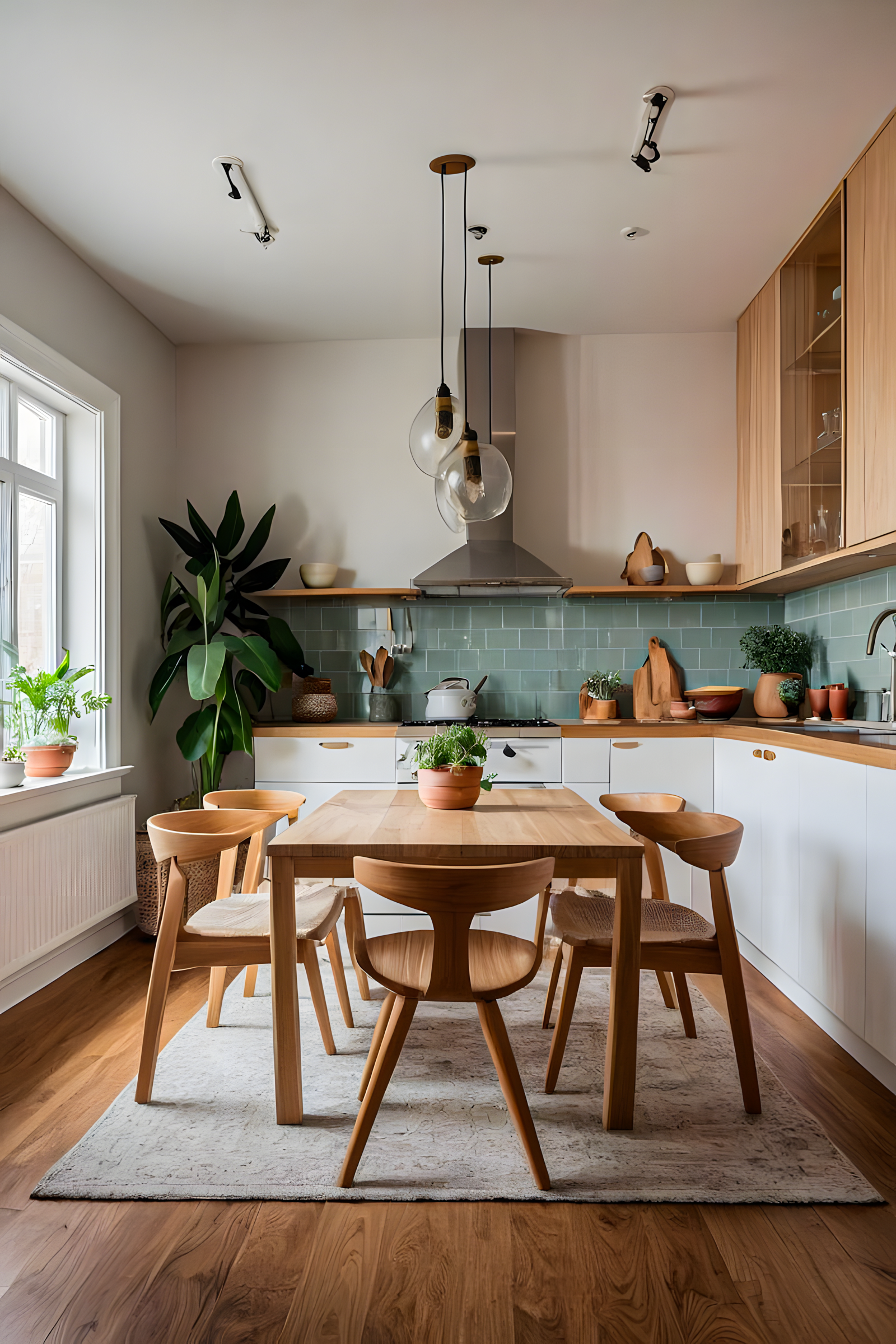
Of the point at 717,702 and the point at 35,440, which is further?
the point at 717,702

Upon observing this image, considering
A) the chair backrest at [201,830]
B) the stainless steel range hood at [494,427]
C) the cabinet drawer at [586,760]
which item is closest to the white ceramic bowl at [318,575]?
the stainless steel range hood at [494,427]

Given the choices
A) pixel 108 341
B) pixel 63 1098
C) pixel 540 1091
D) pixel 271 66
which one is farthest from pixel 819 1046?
pixel 108 341

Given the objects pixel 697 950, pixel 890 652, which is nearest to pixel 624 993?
pixel 697 950

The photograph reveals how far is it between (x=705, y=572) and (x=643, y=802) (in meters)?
1.79

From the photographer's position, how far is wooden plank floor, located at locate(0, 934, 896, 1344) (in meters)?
1.54

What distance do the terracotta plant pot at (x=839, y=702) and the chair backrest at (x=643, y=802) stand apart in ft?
3.76

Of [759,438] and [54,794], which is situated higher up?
[759,438]

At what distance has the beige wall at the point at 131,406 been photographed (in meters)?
3.26

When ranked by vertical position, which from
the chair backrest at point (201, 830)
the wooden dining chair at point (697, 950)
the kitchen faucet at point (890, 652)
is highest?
the kitchen faucet at point (890, 652)

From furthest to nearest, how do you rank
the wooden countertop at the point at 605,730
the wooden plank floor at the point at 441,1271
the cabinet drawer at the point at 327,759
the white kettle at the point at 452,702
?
1. the white kettle at the point at 452,702
2. the cabinet drawer at the point at 327,759
3. the wooden countertop at the point at 605,730
4. the wooden plank floor at the point at 441,1271

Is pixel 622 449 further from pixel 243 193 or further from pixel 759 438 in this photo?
pixel 243 193

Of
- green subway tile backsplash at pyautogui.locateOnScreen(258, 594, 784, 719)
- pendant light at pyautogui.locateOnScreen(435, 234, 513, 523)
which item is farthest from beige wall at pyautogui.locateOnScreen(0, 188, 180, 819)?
A: pendant light at pyautogui.locateOnScreen(435, 234, 513, 523)

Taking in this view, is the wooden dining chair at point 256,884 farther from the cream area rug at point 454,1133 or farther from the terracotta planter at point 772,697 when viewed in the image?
the terracotta planter at point 772,697

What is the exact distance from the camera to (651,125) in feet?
9.03
